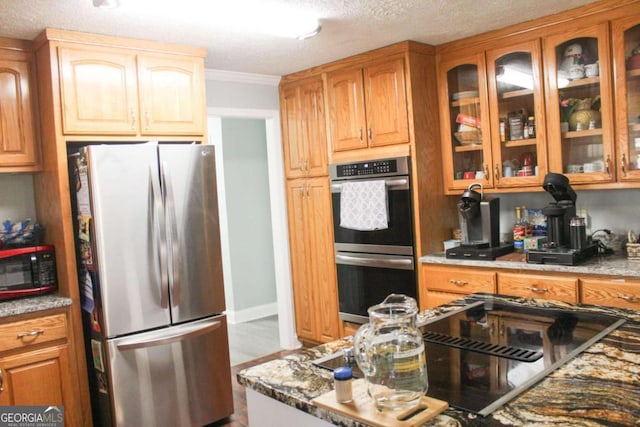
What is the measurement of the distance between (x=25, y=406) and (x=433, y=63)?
3.21 meters

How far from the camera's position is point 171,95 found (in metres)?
3.19

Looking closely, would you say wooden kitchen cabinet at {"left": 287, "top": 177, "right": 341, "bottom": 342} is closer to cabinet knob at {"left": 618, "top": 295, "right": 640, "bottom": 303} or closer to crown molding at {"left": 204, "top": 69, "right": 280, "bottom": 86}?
crown molding at {"left": 204, "top": 69, "right": 280, "bottom": 86}

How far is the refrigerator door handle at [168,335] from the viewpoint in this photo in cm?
278

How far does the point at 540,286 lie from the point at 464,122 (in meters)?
1.23

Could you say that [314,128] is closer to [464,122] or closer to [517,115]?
[464,122]

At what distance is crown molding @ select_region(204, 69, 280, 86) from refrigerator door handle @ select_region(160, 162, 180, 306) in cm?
131

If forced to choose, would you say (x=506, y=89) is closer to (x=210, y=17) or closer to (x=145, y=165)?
(x=210, y=17)

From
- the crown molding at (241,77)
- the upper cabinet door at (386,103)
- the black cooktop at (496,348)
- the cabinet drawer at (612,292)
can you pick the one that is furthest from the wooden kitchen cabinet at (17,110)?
the cabinet drawer at (612,292)

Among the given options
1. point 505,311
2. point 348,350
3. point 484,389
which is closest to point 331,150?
point 505,311

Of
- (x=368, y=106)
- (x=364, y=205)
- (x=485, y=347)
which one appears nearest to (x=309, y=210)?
(x=364, y=205)

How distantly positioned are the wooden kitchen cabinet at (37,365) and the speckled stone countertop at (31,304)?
59 millimetres

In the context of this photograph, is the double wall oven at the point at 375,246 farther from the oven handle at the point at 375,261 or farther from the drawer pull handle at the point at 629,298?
the drawer pull handle at the point at 629,298

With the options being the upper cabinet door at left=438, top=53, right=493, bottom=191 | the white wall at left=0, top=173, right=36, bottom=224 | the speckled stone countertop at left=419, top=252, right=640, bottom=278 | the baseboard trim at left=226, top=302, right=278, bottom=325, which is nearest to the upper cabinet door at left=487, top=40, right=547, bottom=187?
the upper cabinet door at left=438, top=53, right=493, bottom=191

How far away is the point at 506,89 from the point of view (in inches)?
132
